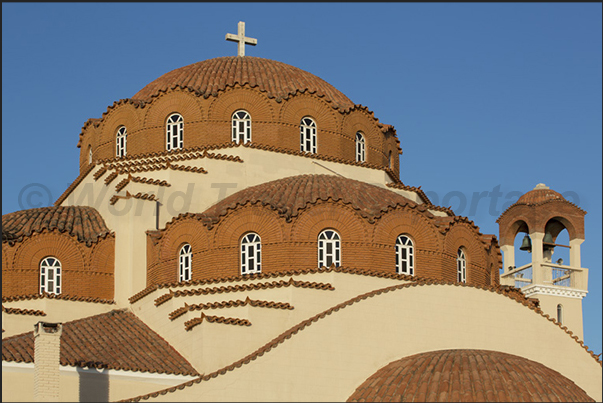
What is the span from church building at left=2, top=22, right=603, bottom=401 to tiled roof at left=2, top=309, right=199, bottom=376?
0.07 metres

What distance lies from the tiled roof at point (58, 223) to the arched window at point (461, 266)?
903 centimetres

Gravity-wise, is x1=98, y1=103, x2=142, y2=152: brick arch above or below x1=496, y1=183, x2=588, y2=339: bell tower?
above

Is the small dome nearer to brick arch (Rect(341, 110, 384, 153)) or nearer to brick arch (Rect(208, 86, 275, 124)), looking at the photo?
brick arch (Rect(341, 110, 384, 153))

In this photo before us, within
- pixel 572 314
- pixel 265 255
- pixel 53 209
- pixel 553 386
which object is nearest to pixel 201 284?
pixel 265 255

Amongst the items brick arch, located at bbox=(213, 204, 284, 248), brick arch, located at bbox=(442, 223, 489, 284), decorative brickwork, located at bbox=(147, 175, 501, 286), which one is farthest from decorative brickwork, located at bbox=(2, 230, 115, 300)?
brick arch, located at bbox=(442, 223, 489, 284)

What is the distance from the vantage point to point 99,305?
3033 centimetres

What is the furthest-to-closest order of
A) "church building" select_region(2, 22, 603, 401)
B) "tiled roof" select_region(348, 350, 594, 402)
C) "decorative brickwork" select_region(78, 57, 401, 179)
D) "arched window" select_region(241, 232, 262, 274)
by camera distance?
"decorative brickwork" select_region(78, 57, 401, 179) < "arched window" select_region(241, 232, 262, 274) < "church building" select_region(2, 22, 603, 401) < "tiled roof" select_region(348, 350, 594, 402)

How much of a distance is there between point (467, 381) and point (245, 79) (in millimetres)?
13411

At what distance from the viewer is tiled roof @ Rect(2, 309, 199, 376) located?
26.1 metres

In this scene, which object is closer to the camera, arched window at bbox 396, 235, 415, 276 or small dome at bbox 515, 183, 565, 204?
arched window at bbox 396, 235, 415, 276

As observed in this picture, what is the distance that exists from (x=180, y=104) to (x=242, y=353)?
9.29m

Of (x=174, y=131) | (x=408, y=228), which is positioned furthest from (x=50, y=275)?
(x=408, y=228)

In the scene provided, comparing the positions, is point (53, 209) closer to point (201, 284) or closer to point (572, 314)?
point (201, 284)

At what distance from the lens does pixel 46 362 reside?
2420cm
